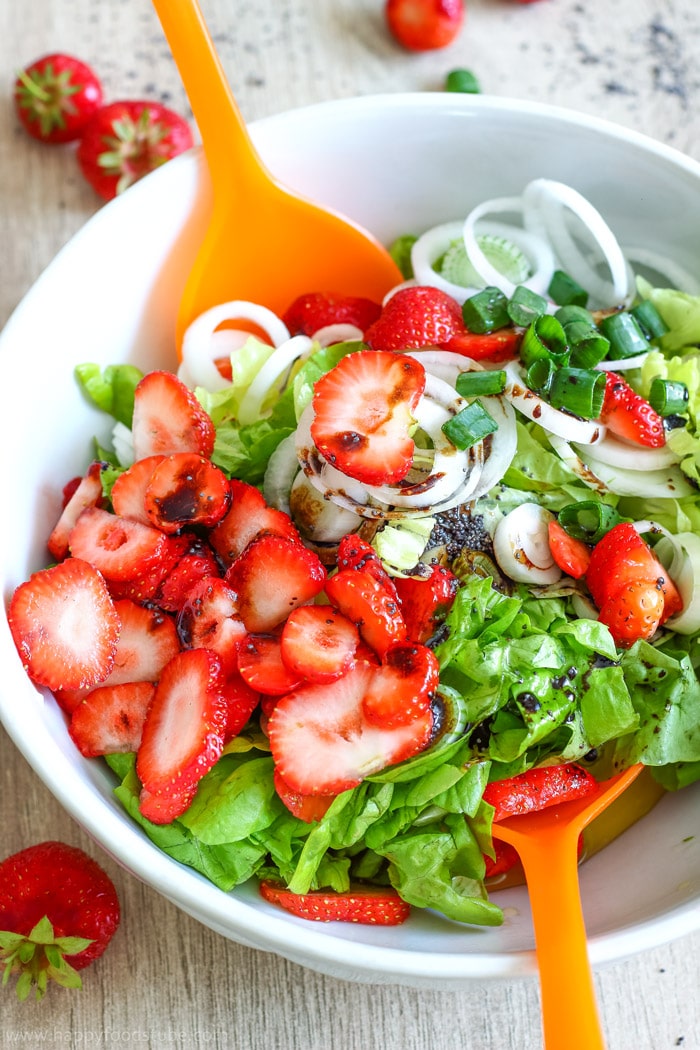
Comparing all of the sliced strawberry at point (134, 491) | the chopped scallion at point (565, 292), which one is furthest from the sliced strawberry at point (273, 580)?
the chopped scallion at point (565, 292)

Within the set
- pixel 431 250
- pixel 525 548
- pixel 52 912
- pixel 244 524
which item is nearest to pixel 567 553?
pixel 525 548

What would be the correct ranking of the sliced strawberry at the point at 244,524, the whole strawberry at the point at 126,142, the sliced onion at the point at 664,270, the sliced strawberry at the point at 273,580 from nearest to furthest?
the sliced strawberry at the point at 273,580 < the sliced strawberry at the point at 244,524 < the sliced onion at the point at 664,270 < the whole strawberry at the point at 126,142

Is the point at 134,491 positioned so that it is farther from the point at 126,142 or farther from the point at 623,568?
the point at 126,142

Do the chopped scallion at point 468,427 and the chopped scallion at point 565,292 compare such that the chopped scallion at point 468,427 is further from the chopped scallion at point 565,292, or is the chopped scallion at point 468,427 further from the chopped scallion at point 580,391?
the chopped scallion at point 565,292

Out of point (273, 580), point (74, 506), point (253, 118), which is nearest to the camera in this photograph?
point (273, 580)

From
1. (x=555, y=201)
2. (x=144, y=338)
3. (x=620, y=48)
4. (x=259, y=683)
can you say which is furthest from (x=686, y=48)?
(x=259, y=683)

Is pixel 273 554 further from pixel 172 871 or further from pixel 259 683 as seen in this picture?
pixel 172 871

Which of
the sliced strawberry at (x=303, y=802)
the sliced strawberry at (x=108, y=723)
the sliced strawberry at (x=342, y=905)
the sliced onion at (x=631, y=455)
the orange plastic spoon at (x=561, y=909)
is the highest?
the sliced onion at (x=631, y=455)
